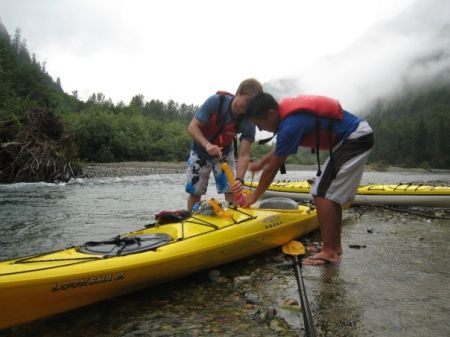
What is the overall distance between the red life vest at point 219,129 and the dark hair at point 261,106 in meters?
1.27

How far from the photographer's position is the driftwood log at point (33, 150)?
19266 millimetres

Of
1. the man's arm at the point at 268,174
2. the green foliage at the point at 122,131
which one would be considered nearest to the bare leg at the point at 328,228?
the man's arm at the point at 268,174

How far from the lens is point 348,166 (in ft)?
12.6

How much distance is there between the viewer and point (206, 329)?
2.72m

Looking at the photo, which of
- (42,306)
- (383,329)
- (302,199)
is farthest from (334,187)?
(302,199)

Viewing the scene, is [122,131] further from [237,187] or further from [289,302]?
[289,302]

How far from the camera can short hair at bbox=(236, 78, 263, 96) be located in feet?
14.6

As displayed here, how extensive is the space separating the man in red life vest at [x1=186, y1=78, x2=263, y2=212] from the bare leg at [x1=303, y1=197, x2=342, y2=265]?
3.44 ft

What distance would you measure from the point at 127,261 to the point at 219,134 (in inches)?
105

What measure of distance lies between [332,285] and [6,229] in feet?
20.1

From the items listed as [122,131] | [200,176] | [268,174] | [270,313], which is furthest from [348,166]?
[122,131]

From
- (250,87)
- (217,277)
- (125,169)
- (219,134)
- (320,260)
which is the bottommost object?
(217,277)

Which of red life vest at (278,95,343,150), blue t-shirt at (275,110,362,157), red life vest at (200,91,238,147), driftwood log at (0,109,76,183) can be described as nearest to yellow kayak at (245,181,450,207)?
red life vest at (200,91,238,147)

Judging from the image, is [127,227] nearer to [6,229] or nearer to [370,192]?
[6,229]
